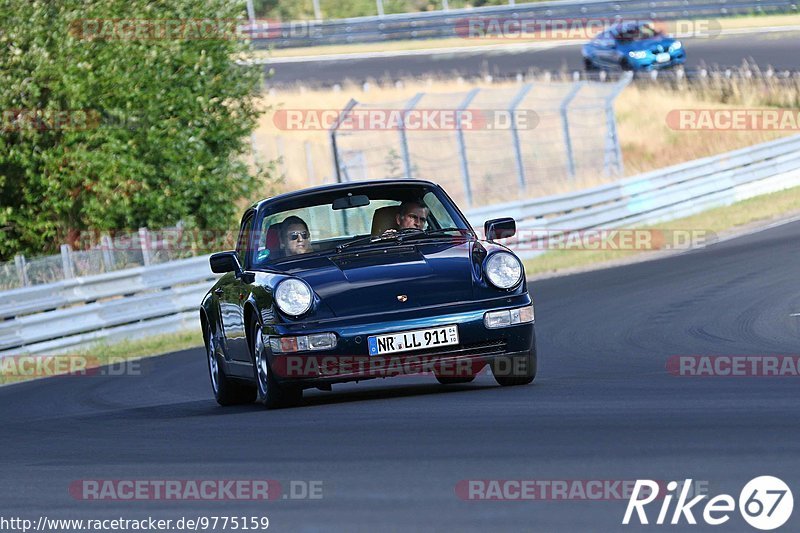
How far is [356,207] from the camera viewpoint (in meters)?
10.3

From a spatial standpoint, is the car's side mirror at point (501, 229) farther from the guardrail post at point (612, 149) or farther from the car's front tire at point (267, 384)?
the guardrail post at point (612, 149)

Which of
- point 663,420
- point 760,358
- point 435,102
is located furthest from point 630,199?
point 663,420

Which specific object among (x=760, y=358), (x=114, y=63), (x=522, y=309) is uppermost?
(x=114, y=63)

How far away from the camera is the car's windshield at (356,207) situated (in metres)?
10.1

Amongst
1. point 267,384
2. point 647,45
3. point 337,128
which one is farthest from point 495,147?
point 267,384

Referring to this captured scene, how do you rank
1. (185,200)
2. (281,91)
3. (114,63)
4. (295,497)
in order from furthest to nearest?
1. (281,91)
2. (185,200)
3. (114,63)
4. (295,497)

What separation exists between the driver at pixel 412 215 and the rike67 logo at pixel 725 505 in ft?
16.3

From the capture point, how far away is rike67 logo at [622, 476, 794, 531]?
4.89m

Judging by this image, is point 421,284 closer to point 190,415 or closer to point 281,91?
point 190,415

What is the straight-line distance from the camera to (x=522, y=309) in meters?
9.16

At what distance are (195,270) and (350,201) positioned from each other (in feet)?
32.6

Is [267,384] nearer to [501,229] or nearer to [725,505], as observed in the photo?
[501,229]


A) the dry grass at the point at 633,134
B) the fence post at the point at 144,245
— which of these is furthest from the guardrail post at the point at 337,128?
the dry grass at the point at 633,134

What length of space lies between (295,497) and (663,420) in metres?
1.93
